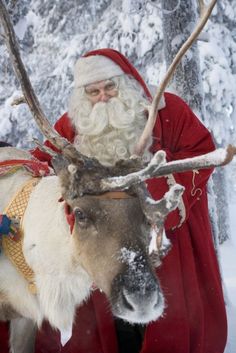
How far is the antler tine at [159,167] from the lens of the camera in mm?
2318

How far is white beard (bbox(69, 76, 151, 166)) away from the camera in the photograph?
10.8ft

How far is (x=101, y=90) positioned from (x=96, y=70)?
0.47ft

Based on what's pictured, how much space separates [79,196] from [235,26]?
9.58 m

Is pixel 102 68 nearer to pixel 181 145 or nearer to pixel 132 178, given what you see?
pixel 181 145

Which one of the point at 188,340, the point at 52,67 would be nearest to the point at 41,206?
the point at 188,340

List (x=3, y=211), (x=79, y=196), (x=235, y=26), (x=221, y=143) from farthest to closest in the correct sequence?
(x=221, y=143), (x=235, y=26), (x=3, y=211), (x=79, y=196)

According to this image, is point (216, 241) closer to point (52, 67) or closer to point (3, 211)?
point (3, 211)

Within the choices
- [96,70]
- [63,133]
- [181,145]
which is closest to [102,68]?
[96,70]

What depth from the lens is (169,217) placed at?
9.84 feet

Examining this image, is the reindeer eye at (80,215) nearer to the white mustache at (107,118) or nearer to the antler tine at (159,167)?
the antler tine at (159,167)

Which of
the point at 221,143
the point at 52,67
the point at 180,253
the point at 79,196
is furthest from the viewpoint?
the point at 52,67

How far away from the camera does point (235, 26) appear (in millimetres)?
11000

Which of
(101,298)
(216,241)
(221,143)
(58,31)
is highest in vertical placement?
(58,31)

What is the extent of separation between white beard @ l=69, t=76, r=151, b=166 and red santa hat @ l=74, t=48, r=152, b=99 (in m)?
0.19
